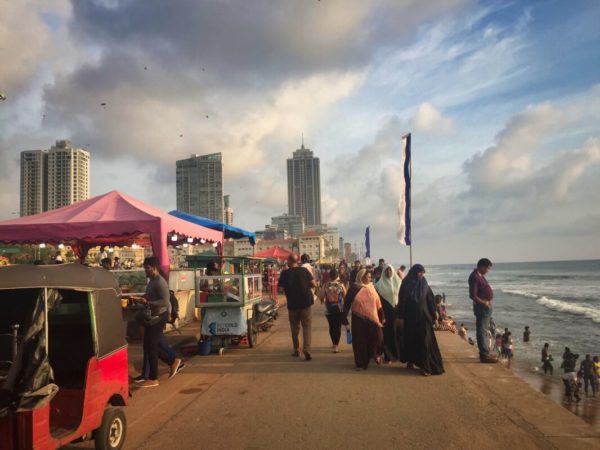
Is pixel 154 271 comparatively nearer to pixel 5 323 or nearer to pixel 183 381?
pixel 183 381

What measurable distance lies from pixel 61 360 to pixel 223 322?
4.40 meters

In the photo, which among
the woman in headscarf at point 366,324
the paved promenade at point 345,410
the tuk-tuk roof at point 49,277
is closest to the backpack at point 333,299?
the woman in headscarf at point 366,324

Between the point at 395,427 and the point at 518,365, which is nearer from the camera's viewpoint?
the point at 395,427

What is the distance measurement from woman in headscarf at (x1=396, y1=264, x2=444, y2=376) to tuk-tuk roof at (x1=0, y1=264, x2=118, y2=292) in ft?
15.6

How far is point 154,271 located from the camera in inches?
263

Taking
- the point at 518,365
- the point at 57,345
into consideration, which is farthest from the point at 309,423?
the point at 518,365

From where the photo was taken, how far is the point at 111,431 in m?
4.00

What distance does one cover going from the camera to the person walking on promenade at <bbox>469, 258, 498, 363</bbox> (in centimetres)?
756

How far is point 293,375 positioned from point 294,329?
55.1 inches

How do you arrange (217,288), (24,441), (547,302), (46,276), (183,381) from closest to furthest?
(24,441) < (46,276) < (183,381) < (217,288) < (547,302)

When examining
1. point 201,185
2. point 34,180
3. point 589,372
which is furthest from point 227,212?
point 589,372

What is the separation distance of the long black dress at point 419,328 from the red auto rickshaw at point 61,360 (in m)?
4.35

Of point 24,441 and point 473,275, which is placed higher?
point 473,275

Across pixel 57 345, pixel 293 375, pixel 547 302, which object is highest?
pixel 57 345
